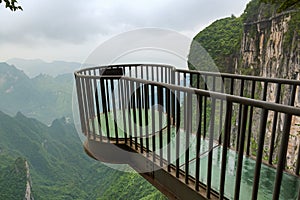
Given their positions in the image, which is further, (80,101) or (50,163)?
(50,163)

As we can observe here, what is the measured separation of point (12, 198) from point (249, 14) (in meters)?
36.3

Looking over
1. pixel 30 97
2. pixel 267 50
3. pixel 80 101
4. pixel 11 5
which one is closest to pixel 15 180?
pixel 80 101

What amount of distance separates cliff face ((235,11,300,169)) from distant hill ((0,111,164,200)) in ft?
79.8

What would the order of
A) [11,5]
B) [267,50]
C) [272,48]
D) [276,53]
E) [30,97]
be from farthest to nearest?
[30,97] → [267,50] → [272,48] → [276,53] → [11,5]

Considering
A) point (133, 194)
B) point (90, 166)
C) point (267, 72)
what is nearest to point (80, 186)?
point (90, 166)

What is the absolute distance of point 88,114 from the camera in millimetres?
2328

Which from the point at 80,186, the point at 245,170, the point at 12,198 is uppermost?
the point at 245,170

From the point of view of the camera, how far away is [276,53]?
7.35 meters

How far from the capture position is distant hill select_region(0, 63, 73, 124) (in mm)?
99250

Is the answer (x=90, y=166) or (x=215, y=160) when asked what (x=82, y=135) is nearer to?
(x=215, y=160)

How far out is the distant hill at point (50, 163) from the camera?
109 ft

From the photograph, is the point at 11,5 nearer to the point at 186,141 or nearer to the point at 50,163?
the point at 186,141

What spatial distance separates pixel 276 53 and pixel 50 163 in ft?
165

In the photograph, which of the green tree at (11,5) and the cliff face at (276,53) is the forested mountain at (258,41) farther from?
the green tree at (11,5)
